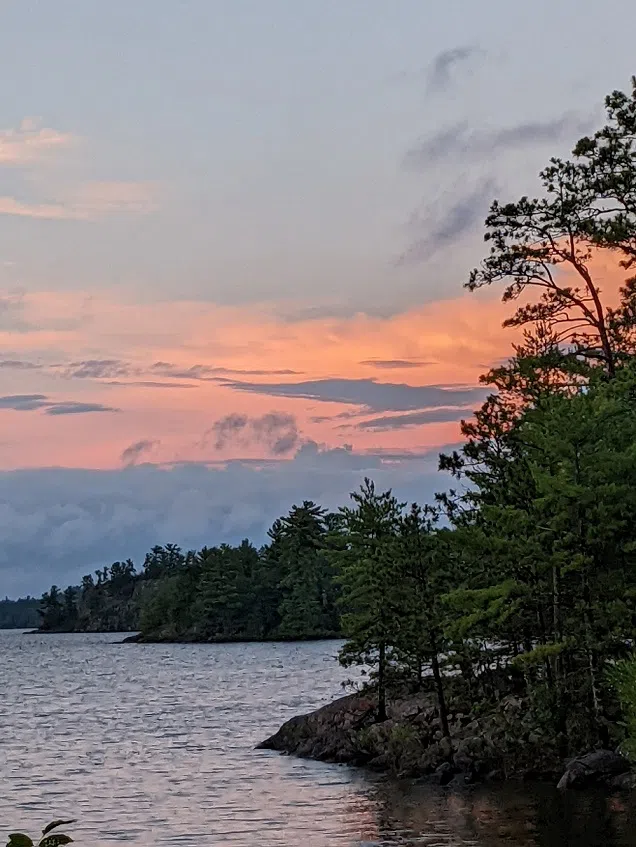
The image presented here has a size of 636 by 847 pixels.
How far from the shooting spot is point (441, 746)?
44.7m

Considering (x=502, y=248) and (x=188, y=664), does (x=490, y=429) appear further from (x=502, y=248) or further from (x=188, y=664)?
(x=188, y=664)

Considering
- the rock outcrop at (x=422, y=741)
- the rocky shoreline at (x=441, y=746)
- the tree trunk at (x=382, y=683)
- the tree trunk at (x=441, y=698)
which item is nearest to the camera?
the rocky shoreline at (x=441, y=746)

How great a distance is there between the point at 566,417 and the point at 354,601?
46.4ft

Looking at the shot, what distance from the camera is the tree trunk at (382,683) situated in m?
49.2

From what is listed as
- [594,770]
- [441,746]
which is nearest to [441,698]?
[441,746]

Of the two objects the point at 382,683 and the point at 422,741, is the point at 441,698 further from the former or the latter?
the point at 382,683

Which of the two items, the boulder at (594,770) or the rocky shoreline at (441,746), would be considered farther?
the rocky shoreline at (441,746)

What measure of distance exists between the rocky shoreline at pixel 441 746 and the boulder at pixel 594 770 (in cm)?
3

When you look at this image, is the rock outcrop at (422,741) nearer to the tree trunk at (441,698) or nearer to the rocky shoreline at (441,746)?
the rocky shoreline at (441,746)

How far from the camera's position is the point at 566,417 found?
39344 mm

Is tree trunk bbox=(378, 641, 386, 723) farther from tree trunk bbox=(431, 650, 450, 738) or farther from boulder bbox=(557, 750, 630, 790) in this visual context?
boulder bbox=(557, 750, 630, 790)

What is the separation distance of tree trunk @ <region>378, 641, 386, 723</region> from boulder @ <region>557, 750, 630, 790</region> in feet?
40.6

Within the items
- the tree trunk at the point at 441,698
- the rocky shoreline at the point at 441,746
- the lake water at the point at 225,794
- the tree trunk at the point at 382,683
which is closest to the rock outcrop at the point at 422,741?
the rocky shoreline at the point at 441,746

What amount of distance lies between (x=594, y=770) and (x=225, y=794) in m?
13.9
